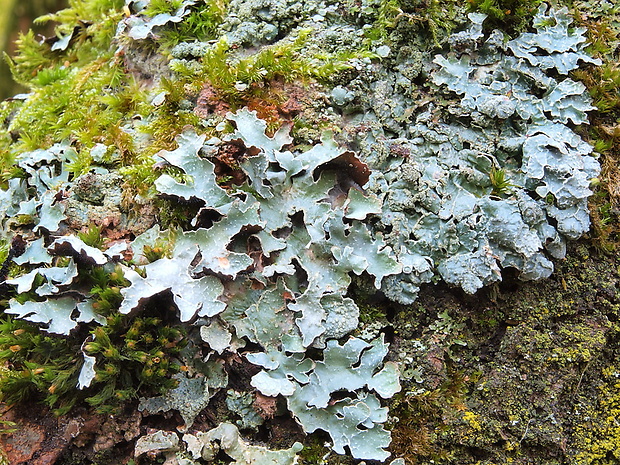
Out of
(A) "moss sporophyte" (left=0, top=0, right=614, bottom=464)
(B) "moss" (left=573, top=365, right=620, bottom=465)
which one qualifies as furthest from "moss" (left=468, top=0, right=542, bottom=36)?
(B) "moss" (left=573, top=365, right=620, bottom=465)

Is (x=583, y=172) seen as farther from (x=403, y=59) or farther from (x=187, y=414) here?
(x=187, y=414)

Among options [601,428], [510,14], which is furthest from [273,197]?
[601,428]

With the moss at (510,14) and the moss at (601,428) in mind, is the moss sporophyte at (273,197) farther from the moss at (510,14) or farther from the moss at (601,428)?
the moss at (601,428)

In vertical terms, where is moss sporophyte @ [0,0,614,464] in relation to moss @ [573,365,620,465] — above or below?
above

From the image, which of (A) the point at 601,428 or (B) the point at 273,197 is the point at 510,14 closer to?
(B) the point at 273,197

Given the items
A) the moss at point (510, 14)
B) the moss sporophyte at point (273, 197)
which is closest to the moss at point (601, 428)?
the moss sporophyte at point (273, 197)

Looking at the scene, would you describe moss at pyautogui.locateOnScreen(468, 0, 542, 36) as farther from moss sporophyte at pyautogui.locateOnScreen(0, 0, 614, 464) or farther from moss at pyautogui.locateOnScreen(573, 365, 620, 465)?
moss at pyautogui.locateOnScreen(573, 365, 620, 465)

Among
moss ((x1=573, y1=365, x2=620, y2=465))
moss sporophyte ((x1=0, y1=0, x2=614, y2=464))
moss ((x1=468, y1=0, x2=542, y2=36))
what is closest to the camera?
moss sporophyte ((x1=0, y1=0, x2=614, y2=464))

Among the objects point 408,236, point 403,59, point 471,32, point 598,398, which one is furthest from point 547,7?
point 598,398

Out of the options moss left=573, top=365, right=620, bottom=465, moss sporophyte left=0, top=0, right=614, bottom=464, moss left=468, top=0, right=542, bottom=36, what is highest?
moss left=468, top=0, right=542, bottom=36
